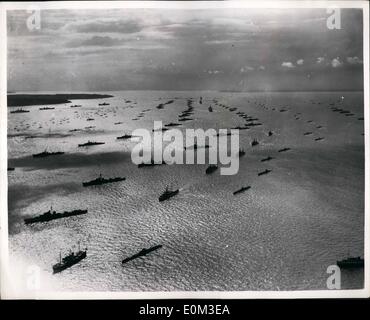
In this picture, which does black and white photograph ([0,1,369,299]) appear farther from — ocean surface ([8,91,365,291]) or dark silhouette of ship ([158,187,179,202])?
dark silhouette of ship ([158,187,179,202])

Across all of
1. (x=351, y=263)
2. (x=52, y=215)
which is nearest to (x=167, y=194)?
(x=52, y=215)

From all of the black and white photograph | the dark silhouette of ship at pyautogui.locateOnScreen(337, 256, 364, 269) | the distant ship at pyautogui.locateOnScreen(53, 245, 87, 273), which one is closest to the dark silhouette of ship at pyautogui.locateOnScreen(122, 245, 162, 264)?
the black and white photograph

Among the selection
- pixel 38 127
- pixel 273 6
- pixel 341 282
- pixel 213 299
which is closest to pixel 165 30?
pixel 273 6

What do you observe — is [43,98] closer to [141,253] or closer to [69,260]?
[69,260]

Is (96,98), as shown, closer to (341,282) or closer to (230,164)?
(230,164)

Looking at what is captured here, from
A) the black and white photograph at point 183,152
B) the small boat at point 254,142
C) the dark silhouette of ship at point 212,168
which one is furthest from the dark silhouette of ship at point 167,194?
the small boat at point 254,142
